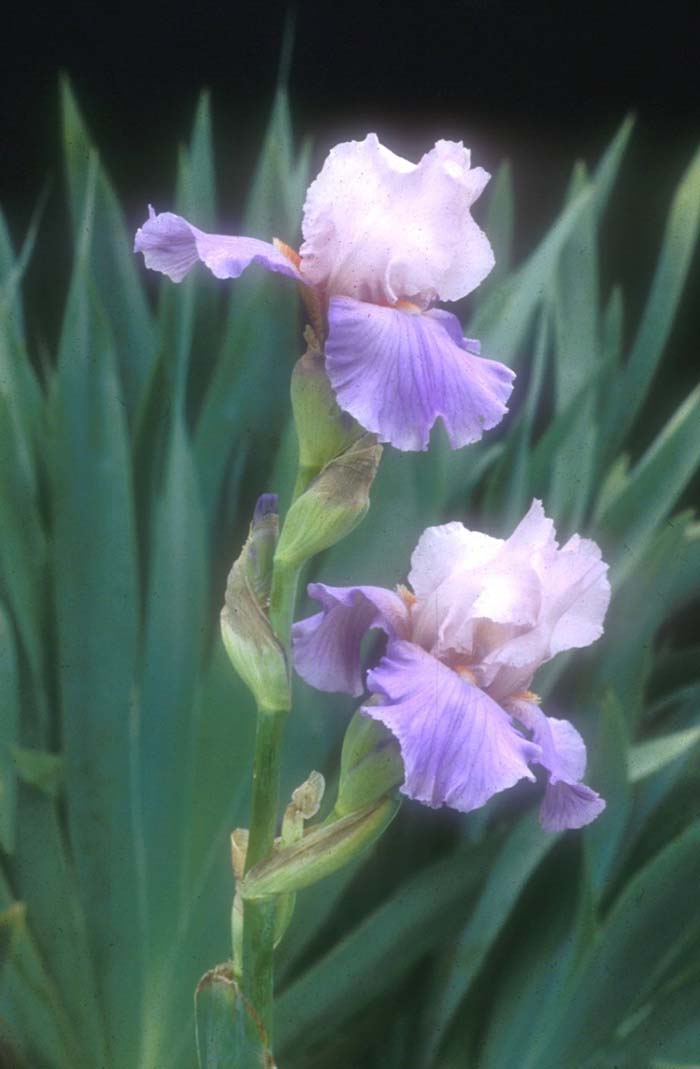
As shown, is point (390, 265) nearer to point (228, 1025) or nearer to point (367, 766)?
A: point (367, 766)

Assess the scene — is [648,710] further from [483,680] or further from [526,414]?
Result: [483,680]

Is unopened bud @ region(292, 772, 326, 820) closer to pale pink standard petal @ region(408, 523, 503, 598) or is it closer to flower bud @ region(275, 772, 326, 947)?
flower bud @ region(275, 772, 326, 947)

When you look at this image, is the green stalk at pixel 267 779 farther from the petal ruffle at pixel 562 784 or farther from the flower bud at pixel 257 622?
the petal ruffle at pixel 562 784

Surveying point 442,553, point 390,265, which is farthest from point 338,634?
point 390,265

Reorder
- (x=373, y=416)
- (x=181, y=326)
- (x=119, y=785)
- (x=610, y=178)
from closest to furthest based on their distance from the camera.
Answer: (x=373, y=416)
(x=119, y=785)
(x=181, y=326)
(x=610, y=178)

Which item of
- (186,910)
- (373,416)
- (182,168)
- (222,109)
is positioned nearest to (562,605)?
(373,416)

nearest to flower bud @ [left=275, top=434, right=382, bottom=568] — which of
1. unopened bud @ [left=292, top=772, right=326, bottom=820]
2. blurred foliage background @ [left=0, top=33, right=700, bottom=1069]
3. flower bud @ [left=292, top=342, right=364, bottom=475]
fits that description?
flower bud @ [left=292, top=342, right=364, bottom=475]
